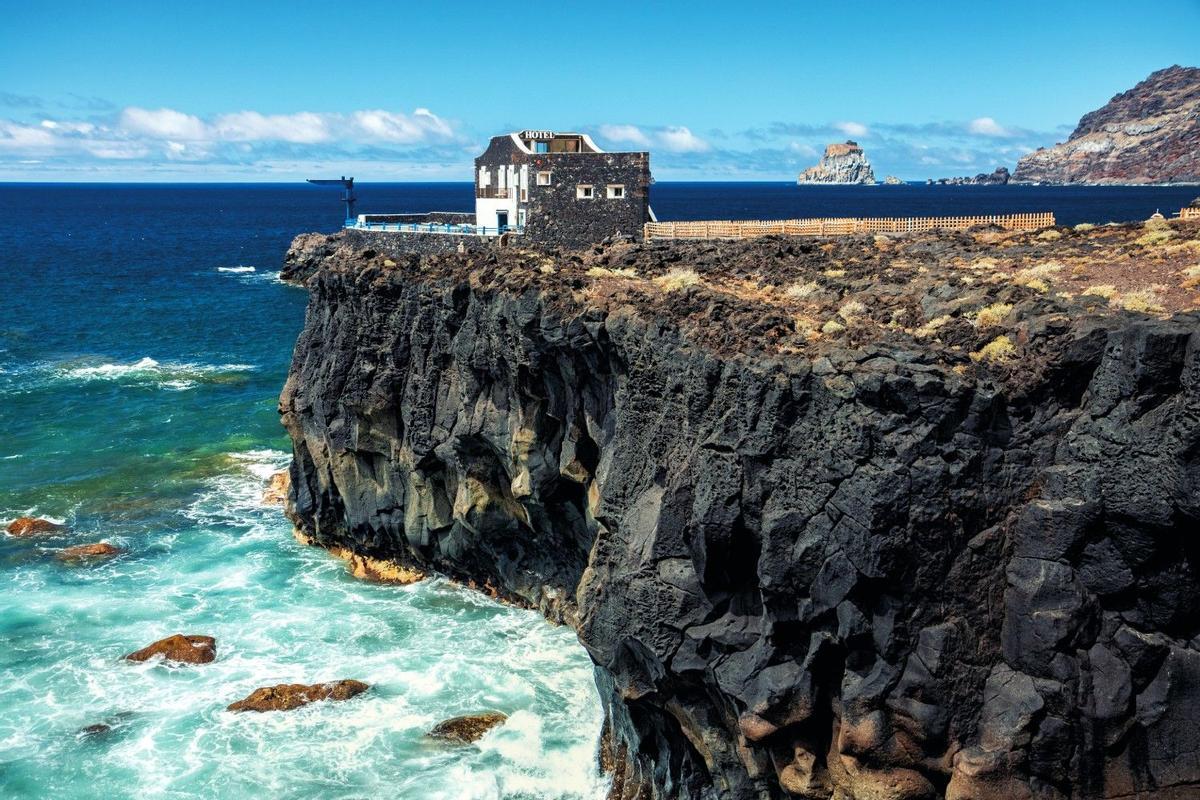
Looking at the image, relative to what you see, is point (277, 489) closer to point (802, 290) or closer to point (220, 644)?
point (220, 644)

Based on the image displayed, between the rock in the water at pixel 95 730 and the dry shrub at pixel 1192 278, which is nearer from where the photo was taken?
the dry shrub at pixel 1192 278

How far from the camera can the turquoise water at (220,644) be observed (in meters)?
33.5

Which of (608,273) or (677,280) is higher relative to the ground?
(677,280)

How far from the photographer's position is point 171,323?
104 m

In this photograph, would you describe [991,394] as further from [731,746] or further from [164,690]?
[164,690]

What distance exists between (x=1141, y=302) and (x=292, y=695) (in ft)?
87.4

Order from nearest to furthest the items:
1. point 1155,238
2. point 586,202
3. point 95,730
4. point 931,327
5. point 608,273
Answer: point 931,327 → point 95,730 → point 1155,238 → point 608,273 → point 586,202

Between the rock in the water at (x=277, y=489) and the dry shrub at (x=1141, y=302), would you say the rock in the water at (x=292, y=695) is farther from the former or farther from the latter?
the dry shrub at (x=1141, y=302)

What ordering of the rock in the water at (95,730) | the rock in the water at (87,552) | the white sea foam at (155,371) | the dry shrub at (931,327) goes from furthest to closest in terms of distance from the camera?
the white sea foam at (155,371) → the rock in the water at (87,552) → the rock in the water at (95,730) → the dry shrub at (931,327)

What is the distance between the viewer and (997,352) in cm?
2605

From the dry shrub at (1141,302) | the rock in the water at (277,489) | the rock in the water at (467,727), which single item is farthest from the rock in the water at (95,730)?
the dry shrub at (1141,302)

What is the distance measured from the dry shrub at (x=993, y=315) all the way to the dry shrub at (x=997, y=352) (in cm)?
135

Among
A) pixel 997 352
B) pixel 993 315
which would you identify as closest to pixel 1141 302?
pixel 993 315

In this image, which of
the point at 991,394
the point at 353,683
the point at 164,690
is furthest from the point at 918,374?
the point at 164,690
